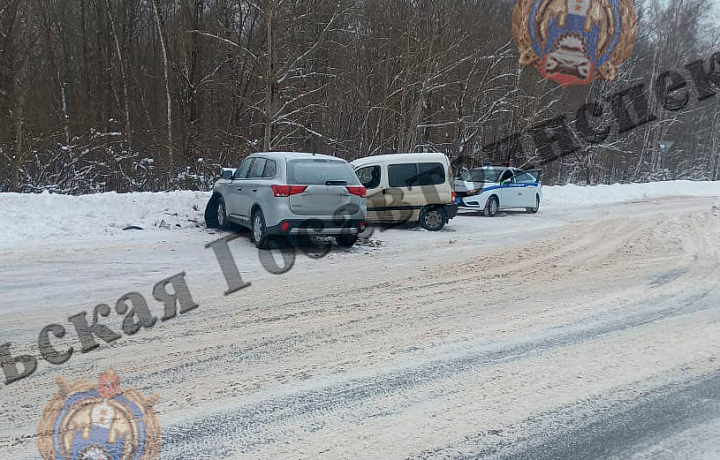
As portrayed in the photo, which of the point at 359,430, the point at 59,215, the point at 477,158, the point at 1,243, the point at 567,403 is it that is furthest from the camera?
the point at 477,158

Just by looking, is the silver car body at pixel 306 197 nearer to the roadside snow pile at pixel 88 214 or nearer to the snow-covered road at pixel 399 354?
the snow-covered road at pixel 399 354

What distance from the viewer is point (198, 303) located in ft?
22.2

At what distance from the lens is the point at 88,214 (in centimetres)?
1205

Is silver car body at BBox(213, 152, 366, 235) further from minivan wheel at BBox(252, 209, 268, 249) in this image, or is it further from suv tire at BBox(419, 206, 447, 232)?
suv tire at BBox(419, 206, 447, 232)

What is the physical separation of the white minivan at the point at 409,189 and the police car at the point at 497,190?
394 centimetres

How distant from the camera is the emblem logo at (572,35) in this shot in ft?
84.9

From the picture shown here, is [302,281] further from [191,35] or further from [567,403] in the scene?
[191,35]

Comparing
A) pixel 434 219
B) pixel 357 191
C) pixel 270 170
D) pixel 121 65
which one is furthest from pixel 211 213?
pixel 121 65

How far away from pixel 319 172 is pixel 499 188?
951 centimetres

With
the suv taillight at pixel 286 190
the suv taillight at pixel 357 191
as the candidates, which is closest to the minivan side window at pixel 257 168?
the suv taillight at pixel 286 190

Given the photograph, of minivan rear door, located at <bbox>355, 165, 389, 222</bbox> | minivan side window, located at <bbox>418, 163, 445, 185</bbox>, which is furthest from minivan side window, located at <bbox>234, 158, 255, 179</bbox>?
minivan side window, located at <bbox>418, 163, 445, 185</bbox>

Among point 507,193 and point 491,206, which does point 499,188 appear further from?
point 491,206

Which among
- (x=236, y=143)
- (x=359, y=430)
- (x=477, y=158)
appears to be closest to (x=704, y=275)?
(x=359, y=430)

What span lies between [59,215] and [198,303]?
6.68 metres
